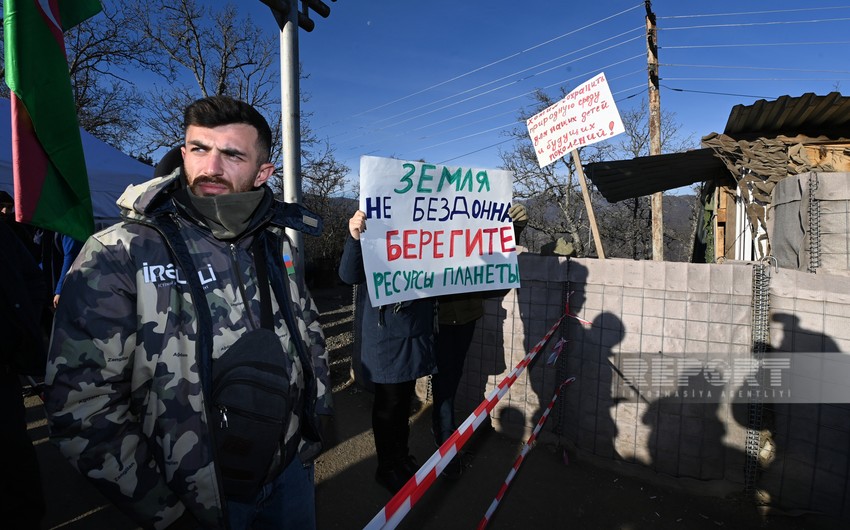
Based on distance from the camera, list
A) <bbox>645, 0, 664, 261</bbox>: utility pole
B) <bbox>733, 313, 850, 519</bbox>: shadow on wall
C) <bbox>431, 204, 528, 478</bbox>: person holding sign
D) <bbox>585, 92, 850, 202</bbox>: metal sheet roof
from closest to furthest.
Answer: <bbox>733, 313, 850, 519</bbox>: shadow on wall → <bbox>431, 204, 528, 478</bbox>: person holding sign → <bbox>585, 92, 850, 202</bbox>: metal sheet roof → <bbox>645, 0, 664, 261</bbox>: utility pole

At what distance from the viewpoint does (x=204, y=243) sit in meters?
1.39

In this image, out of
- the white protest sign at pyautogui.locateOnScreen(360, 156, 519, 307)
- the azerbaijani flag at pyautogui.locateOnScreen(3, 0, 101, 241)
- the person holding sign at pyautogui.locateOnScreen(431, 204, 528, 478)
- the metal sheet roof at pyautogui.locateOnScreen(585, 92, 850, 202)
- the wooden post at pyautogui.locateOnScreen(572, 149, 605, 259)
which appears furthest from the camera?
the metal sheet roof at pyautogui.locateOnScreen(585, 92, 850, 202)

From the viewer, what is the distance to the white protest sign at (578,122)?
4.36 meters

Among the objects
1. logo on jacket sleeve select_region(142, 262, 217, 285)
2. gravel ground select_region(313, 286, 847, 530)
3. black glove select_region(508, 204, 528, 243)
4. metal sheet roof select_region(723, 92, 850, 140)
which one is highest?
metal sheet roof select_region(723, 92, 850, 140)

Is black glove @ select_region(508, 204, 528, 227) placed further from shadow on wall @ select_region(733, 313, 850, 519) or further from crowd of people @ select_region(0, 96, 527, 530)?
crowd of people @ select_region(0, 96, 527, 530)

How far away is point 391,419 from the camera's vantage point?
3.09 meters

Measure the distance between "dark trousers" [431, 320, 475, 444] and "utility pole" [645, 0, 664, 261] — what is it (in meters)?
10.9

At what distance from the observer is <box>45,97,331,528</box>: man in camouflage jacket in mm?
1095

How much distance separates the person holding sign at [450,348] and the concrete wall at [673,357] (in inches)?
31.0

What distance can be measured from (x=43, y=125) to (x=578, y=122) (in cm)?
434

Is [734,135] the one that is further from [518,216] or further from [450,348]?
[450,348]

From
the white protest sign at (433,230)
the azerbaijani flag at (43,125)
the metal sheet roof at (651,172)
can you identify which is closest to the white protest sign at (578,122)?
the white protest sign at (433,230)

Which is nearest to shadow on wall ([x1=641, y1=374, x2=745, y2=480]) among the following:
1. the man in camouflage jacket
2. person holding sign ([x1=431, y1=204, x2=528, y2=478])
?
person holding sign ([x1=431, y1=204, x2=528, y2=478])

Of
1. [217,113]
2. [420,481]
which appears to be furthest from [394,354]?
[217,113]
